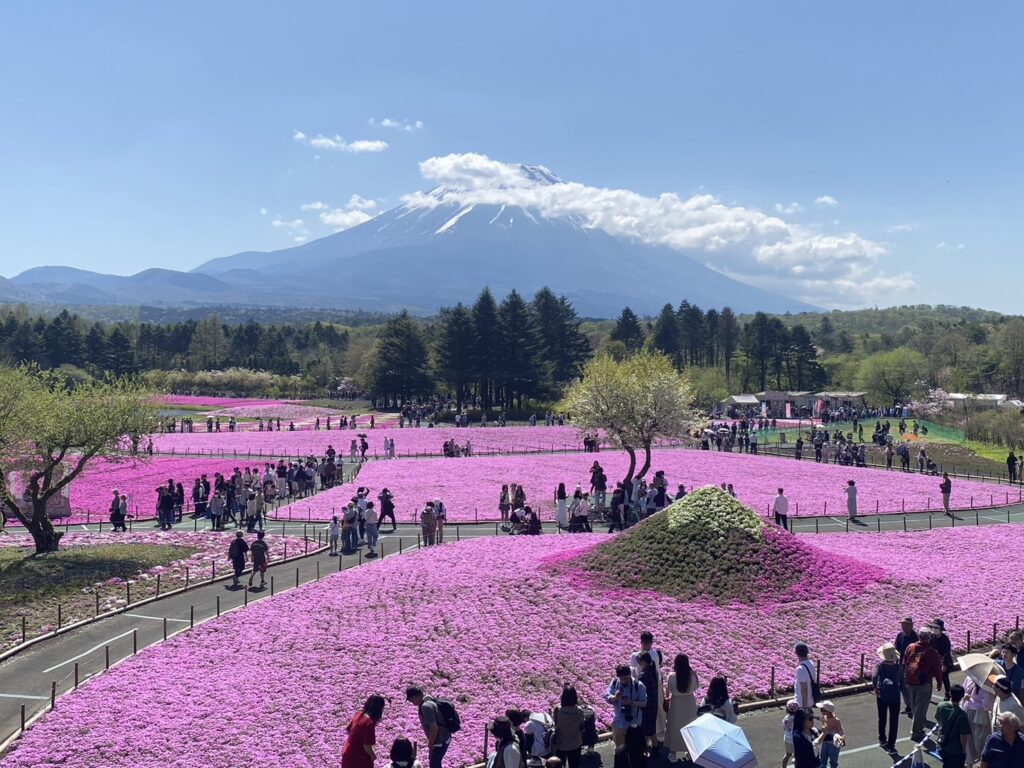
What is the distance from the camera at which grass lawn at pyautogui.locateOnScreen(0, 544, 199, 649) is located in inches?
845

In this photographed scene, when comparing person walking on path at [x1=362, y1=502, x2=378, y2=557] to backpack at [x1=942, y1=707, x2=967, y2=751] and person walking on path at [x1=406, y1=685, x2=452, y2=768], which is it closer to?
person walking on path at [x1=406, y1=685, x2=452, y2=768]

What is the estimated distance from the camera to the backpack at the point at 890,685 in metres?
13.4

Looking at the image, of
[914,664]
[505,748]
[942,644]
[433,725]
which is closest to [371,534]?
[433,725]

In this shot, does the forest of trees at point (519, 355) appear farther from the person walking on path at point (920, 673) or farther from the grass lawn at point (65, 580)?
the person walking on path at point (920, 673)

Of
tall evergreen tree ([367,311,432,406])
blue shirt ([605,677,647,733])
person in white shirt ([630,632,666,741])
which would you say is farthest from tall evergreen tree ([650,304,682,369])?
blue shirt ([605,677,647,733])

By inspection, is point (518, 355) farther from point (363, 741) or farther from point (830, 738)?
point (363, 741)

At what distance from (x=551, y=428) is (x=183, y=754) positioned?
50.2m

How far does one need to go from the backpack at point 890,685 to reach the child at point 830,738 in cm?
230

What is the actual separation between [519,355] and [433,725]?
74455 mm

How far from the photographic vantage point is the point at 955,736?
37.0 feet

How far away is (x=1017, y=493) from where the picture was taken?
4047 cm

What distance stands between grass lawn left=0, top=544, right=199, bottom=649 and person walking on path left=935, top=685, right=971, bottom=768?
1995 centimetres

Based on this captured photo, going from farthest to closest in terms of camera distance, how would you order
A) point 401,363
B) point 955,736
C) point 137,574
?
point 401,363
point 137,574
point 955,736

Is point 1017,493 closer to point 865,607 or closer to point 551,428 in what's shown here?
point 865,607
